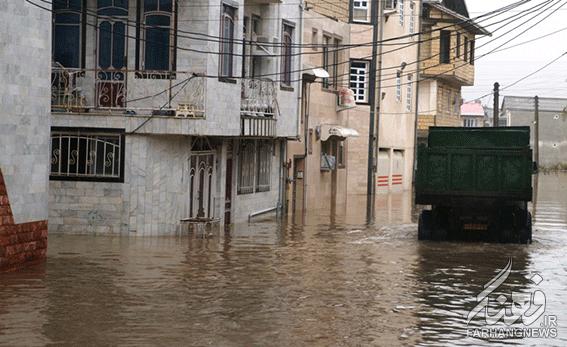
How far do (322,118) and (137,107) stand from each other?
56.4 ft

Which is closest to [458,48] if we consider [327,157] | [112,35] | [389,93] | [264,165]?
[389,93]

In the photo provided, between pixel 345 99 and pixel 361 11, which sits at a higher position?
pixel 361 11

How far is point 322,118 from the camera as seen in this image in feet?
139

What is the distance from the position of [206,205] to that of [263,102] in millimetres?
4272

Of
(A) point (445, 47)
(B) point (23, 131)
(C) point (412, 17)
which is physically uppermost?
(C) point (412, 17)

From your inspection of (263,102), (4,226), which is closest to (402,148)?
(263,102)

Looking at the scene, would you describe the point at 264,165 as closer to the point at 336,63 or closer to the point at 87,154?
the point at 87,154

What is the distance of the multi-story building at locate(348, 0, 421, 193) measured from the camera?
47.3 m

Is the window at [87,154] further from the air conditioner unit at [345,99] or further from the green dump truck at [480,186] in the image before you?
the air conditioner unit at [345,99]

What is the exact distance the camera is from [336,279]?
62.9 ft

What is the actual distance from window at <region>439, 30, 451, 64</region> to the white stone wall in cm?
4091

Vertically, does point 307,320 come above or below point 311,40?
below

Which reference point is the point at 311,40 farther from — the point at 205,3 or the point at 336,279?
the point at 336,279

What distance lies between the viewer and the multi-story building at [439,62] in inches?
2291
